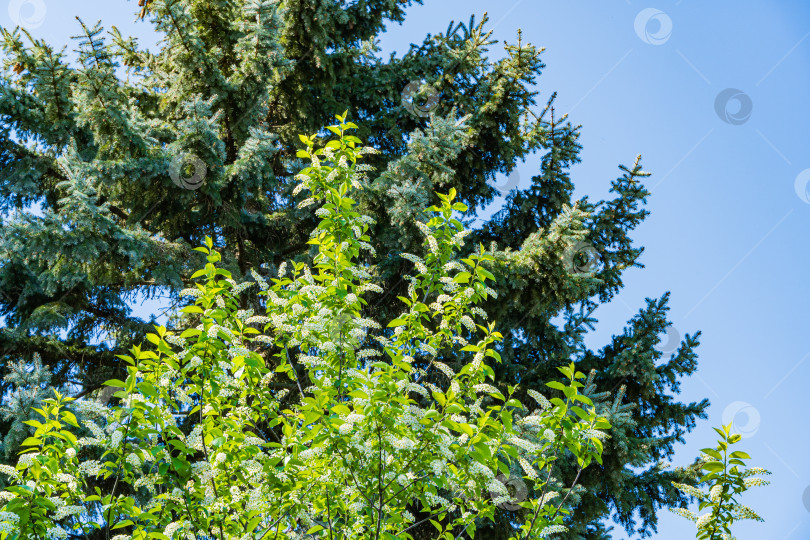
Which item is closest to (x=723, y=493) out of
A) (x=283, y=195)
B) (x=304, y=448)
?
(x=304, y=448)

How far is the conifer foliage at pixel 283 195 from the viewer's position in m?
6.06

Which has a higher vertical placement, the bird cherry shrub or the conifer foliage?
the conifer foliage

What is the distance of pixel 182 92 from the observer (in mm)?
6914

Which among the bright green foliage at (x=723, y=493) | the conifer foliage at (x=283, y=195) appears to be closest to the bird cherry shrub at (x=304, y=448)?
the bright green foliage at (x=723, y=493)

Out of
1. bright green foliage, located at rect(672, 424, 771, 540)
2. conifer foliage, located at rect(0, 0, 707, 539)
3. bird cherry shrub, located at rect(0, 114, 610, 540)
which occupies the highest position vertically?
conifer foliage, located at rect(0, 0, 707, 539)

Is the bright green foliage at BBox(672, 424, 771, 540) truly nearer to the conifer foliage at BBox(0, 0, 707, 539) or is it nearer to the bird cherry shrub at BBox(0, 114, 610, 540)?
the bird cherry shrub at BBox(0, 114, 610, 540)

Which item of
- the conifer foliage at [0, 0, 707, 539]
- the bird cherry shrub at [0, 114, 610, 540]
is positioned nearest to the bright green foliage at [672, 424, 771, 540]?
the bird cherry shrub at [0, 114, 610, 540]

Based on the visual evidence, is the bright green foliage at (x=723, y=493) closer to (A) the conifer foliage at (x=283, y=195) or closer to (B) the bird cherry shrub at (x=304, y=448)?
(B) the bird cherry shrub at (x=304, y=448)

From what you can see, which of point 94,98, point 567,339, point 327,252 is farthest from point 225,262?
point 567,339

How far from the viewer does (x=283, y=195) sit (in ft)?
25.1

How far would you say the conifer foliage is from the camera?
239 inches

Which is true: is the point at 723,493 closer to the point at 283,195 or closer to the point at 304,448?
the point at 304,448

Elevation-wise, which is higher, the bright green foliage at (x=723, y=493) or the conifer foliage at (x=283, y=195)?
the conifer foliage at (x=283, y=195)

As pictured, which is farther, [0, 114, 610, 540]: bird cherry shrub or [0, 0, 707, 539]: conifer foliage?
[0, 0, 707, 539]: conifer foliage
